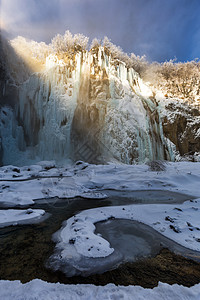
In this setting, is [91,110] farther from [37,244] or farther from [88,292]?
[88,292]

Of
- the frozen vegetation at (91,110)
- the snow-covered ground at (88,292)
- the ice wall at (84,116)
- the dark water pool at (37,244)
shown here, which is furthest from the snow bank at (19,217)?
the ice wall at (84,116)

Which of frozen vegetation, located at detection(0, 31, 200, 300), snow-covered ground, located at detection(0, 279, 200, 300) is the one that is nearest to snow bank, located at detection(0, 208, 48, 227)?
snow-covered ground, located at detection(0, 279, 200, 300)

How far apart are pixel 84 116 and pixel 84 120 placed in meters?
0.48

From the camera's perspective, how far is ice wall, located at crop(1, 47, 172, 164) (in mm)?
17594

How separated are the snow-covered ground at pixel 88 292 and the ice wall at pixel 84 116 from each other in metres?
15.2

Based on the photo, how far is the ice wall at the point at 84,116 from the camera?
693 inches

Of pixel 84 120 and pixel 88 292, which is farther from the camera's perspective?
pixel 84 120

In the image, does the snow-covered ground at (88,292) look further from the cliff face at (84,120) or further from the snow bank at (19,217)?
the cliff face at (84,120)

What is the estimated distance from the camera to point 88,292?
1317mm

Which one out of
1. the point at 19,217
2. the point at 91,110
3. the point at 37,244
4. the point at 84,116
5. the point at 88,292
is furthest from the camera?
the point at 91,110

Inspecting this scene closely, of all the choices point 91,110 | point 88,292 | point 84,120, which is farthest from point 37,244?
point 91,110

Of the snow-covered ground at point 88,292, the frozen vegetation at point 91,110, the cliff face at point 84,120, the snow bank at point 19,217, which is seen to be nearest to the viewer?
the snow-covered ground at point 88,292

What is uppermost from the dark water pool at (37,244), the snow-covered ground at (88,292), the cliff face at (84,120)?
the cliff face at (84,120)

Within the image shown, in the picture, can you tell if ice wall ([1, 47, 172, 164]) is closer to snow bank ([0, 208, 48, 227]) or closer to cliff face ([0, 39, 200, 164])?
cliff face ([0, 39, 200, 164])
